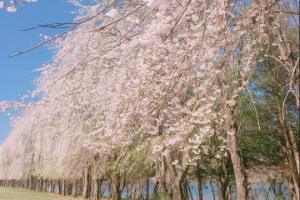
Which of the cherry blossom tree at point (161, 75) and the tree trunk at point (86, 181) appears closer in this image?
the cherry blossom tree at point (161, 75)

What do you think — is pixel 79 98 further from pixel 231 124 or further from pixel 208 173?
pixel 208 173

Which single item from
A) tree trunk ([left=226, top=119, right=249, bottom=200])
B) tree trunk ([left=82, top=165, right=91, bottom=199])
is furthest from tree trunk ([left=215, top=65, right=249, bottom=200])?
tree trunk ([left=82, top=165, right=91, bottom=199])

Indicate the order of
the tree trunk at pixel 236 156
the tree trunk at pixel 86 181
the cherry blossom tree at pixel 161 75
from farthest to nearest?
the tree trunk at pixel 86 181
the tree trunk at pixel 236 156
the cherry blossom tree at pixel 161 75

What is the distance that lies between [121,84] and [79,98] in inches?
44.9

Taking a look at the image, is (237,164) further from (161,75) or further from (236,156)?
(161,75)

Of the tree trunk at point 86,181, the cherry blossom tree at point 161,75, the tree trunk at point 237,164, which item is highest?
the cherry blossom tree at point 161,75

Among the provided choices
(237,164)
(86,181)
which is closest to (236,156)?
(237,164)

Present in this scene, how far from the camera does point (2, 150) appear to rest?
25.9 meters

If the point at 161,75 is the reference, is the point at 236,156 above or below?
below

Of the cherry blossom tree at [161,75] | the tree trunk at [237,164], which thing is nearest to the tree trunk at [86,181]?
the cherry blossom tree at [161,75]

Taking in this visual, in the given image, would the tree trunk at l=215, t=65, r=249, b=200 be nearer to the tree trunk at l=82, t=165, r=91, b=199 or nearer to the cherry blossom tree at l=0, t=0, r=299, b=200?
the cherry blossom tree at l=0, t=0, r=299, b=200

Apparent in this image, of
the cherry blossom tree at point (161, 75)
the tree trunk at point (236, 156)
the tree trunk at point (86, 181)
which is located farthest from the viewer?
the tree trunk at point (86, 181)

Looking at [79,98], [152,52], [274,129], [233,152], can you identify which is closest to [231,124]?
[233,152]

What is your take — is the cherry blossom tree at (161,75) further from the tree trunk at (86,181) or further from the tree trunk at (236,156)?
the tree trunk at (86,181)
